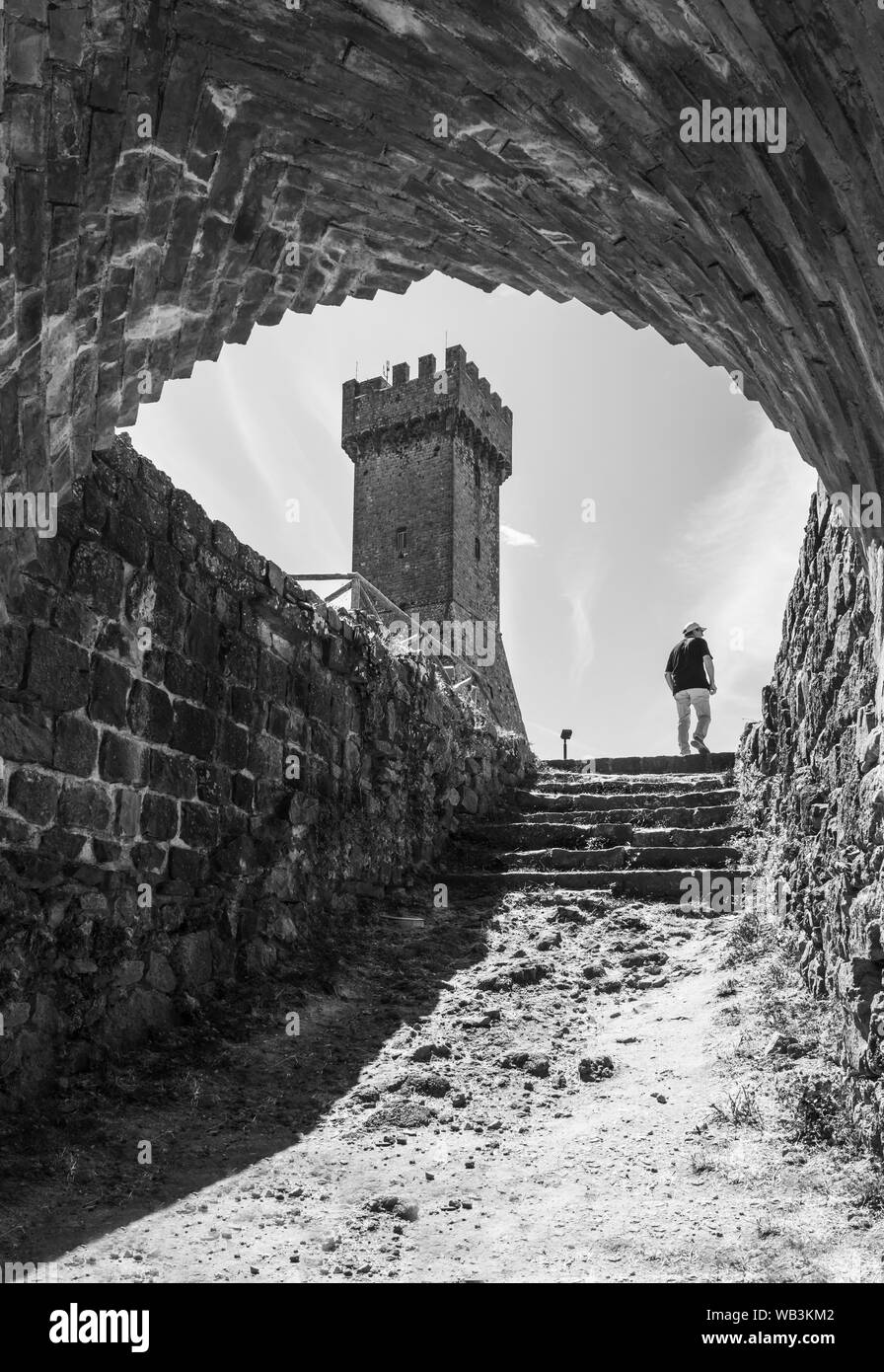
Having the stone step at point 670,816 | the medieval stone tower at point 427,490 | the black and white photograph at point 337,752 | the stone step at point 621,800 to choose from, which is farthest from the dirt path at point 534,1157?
the medieval stone tower at point 427,490

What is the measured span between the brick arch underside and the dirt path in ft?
8.31

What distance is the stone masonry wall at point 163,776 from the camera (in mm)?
4777

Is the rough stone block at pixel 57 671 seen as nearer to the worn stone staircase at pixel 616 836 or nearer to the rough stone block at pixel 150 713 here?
the rough stone block at pixel 150 713

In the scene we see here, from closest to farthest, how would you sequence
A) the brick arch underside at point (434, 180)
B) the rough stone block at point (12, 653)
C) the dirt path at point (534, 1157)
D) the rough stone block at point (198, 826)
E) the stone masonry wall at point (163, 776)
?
the brick arch underside at point (434, 180)
the dirt path at point (534, 1157)
the rough stone block at point (12, 653)
the stone masonry wall at point (163, 776)
the rough stone block at point (198, 826)

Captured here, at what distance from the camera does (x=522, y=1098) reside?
518 centimetres

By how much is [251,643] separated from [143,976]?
7.62 feet

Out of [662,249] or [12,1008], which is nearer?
[662,249]

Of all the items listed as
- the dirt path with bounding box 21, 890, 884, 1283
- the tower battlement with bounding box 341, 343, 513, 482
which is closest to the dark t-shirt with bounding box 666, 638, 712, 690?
the dirt path with bounding box 21, 890, 884, 1283

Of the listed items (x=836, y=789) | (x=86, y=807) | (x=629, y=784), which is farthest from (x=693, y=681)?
(x=86, y=807)

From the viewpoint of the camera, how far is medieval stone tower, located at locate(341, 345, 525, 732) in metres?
30.7

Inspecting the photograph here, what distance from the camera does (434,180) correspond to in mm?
4062

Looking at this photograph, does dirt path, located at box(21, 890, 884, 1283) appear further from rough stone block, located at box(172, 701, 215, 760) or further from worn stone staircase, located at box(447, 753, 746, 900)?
rough stone block, located at box(172, 701, 215, 760)
